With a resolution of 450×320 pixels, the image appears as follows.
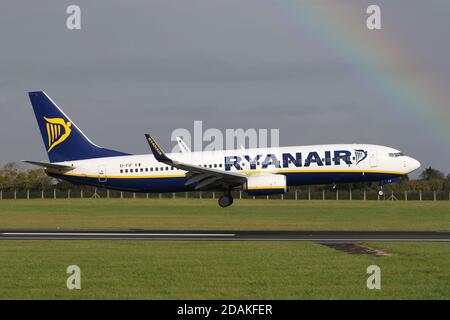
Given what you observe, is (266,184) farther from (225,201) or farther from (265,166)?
(225,201)

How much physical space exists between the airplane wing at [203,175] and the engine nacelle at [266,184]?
78 cm

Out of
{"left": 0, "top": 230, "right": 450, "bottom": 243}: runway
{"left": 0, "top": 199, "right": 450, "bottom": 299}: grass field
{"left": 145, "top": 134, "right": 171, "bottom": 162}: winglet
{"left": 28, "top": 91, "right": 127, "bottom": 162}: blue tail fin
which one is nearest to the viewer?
{"left": 0, "top": 199, "right": 450, "bottom": 299}: grass field

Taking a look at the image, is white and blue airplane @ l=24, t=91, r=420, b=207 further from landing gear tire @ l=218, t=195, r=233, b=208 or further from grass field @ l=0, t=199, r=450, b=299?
grass field @ l=0, t=199, r=450, b=299

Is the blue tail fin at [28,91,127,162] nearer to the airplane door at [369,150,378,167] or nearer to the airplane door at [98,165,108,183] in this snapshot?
the airplane door at [98,165,108,183]

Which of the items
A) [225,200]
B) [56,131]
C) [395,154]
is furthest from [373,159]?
[56,131]

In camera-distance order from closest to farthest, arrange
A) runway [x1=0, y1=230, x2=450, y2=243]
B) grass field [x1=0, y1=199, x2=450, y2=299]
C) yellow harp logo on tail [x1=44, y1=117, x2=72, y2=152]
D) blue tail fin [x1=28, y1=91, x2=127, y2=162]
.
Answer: grass field [x1=0, y1=199, x2=450, y2=299], runway [x1=0, y1=230, x2=450, y2=243], blue tail fin [x1=28, y1=91, x2=127, y2=162], yellow harp logo on tail [x1=44, y1=117, x2=72, y2=152]

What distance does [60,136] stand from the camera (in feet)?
202

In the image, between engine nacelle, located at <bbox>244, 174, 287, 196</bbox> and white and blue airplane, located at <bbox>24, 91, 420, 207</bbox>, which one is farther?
white and blue airplane, located at <bbox>24, 91, 420, 207</bbox>

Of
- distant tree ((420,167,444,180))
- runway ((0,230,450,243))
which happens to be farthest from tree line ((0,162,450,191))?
runway ((0,230,450,243))

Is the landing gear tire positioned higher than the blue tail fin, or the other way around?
the blue tail fin

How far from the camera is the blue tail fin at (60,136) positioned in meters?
60.2

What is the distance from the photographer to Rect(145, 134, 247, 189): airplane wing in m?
51.3

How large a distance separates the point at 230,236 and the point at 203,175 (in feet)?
53.5
